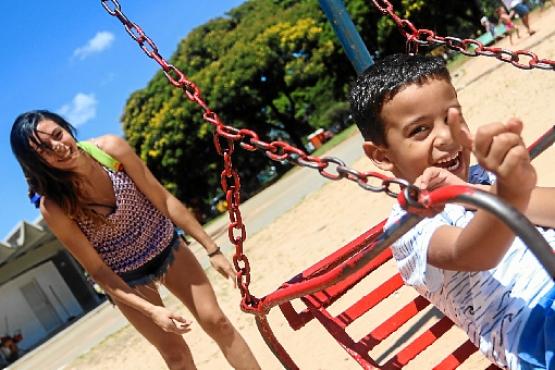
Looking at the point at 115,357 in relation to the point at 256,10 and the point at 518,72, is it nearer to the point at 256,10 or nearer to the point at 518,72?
the point at 518,72

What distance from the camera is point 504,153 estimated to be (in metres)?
1.17

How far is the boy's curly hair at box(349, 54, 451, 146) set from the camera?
5.96 feet

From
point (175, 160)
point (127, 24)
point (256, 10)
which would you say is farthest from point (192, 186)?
point (127, 24)

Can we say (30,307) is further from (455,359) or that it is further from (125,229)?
(455,359)

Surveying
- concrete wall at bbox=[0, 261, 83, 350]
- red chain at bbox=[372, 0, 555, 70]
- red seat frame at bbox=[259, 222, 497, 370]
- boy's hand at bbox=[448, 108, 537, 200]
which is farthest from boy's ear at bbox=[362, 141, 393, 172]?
concrete wall at bbox=[0, 261, 83, 350]

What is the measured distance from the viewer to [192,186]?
29281mm

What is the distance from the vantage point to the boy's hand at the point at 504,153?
1159mm

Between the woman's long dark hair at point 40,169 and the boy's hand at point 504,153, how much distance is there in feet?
6.48

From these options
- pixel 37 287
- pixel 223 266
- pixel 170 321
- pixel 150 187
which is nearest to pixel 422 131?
pixel 170 321

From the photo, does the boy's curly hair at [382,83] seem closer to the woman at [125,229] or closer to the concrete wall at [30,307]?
the woman at [125,229]

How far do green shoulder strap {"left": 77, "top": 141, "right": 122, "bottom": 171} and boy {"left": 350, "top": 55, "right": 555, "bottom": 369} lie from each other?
4.56 ft

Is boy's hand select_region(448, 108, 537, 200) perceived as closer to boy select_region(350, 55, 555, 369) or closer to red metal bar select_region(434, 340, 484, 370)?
boy select_region(350, 55, 555, 369)

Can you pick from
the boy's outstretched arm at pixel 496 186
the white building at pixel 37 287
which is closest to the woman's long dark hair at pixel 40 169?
the boy's outstretched arm at pixel 496 186

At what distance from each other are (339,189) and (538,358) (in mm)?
8769
